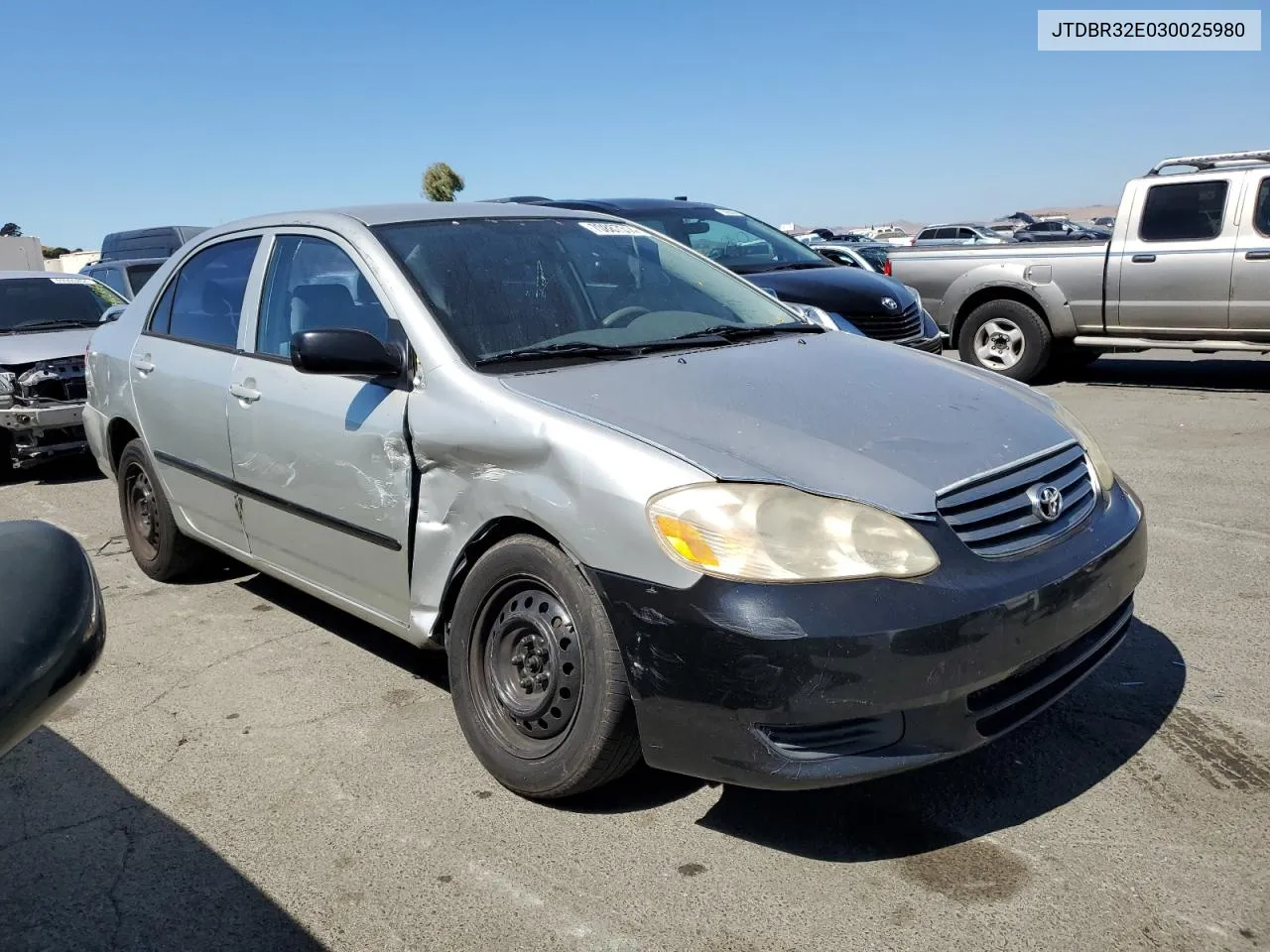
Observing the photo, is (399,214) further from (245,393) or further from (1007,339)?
(1007,339)

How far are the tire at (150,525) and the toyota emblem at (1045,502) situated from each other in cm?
377

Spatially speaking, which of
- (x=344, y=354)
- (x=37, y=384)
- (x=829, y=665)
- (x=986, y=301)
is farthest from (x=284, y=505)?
(x=986, y=301)

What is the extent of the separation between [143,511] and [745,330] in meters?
3.20

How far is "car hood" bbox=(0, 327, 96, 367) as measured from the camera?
8.17 m

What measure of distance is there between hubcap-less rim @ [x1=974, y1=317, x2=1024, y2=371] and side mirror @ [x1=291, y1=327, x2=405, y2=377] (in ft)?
27.1

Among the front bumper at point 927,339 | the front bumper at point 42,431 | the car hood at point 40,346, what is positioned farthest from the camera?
the front bumper at point 927,339

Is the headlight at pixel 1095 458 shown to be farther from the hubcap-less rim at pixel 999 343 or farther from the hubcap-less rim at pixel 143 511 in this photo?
the hubcap-less rim at pixel 999 343

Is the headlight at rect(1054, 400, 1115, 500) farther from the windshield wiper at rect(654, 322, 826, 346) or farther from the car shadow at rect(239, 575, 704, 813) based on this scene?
the car shadow at rect(239, 575, 704, 813)

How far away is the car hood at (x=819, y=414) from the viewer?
2.73 meters

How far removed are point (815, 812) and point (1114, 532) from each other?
114 centimetres

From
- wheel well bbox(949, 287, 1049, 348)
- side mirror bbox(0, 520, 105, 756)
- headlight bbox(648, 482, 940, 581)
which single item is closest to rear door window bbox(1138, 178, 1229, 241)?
wheel well bbox(949, 287, 1049, 348)

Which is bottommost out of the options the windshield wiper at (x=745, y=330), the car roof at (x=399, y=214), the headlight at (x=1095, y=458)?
the headlight at (x=1095, y=458)

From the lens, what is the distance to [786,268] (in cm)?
903

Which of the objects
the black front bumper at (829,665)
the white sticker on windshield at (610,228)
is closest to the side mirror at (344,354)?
the black front bumper at (829,665)
